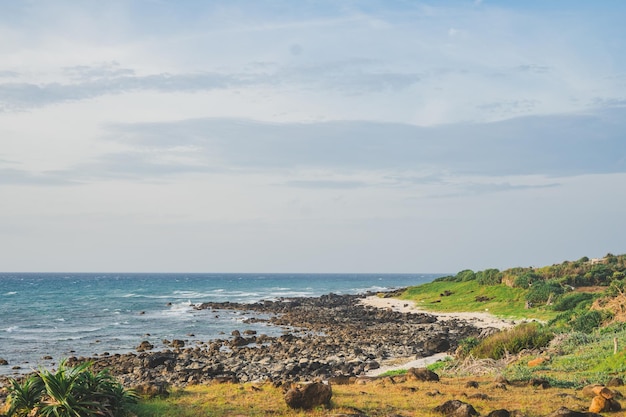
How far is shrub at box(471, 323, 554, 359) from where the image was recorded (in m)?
28.2

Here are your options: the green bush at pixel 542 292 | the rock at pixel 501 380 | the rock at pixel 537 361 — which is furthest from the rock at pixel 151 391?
the green bush at pixel 542 292

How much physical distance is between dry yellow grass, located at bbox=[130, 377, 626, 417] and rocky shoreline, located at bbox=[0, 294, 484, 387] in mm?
3675

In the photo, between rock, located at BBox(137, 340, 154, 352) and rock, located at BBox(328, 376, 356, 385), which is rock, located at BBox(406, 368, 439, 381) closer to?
rock, located at BBox(328, 376, 356, 385)

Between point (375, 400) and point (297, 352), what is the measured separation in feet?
73.7

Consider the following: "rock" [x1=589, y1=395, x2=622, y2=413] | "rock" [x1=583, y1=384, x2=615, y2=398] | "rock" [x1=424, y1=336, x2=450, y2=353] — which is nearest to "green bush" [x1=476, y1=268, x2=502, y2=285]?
"rock" [x1=424, y1=336, x2=450, y2=353]

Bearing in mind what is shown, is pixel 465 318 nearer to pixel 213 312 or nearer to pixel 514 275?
pixel 514 275

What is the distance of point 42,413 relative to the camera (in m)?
13.2

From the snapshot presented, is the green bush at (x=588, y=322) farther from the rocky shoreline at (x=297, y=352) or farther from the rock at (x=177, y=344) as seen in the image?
the rock at (x=177, y=344)

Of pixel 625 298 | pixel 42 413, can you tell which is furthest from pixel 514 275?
pixel 42 413

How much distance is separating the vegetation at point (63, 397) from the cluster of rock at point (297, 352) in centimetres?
852

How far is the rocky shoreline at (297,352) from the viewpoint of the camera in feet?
98.9

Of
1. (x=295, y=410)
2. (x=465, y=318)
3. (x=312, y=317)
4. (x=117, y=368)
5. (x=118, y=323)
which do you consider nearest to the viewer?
(x=295, y=410)

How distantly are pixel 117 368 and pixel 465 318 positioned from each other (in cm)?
3448

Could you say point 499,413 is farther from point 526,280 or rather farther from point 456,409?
point 526,280
